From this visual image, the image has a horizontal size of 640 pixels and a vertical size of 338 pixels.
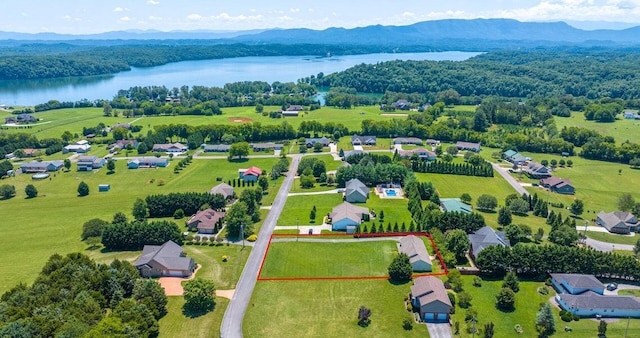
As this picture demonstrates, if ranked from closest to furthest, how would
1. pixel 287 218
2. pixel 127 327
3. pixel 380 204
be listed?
pixel 127 327 → pixel 287 218 → pixel 380 204

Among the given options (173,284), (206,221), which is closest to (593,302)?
(173,284)

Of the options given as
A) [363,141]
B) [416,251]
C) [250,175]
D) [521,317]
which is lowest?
[521,317]

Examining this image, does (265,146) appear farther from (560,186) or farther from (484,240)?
(484,240)

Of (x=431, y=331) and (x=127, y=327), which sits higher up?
(x=127, y=327)

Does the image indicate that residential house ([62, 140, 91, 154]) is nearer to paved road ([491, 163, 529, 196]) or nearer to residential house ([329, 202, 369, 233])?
residential house ([329, 202, 369, 233])

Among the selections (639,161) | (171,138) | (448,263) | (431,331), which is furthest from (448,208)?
(171,138)

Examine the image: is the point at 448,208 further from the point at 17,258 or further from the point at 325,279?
the point at 17,258
